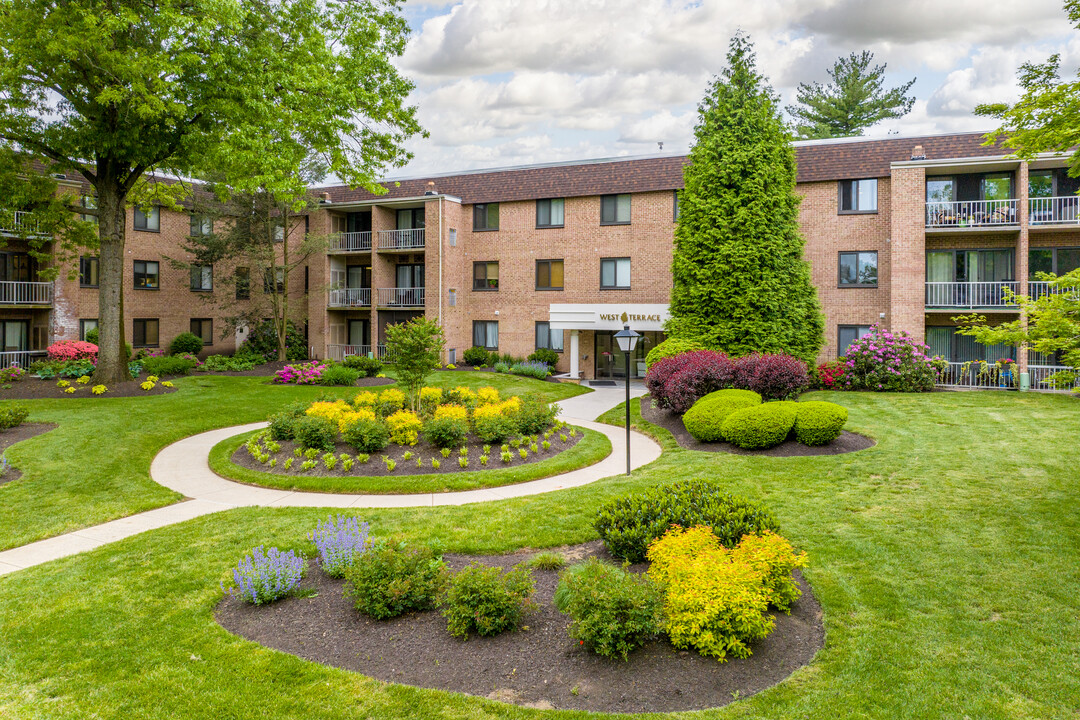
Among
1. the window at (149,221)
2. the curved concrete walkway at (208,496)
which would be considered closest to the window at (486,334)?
the window at (149,221)

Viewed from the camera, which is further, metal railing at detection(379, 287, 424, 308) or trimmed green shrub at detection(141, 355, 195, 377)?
metal railing at detection(379, 287, 424, 308)

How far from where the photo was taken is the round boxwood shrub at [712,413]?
1369 centimetres

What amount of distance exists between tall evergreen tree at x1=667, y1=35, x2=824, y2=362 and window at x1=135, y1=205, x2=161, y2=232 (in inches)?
981

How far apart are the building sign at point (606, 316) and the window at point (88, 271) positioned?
67.8 feet

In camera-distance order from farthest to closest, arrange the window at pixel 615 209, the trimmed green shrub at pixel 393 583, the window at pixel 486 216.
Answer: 1. the window at pixel 486 216
2. the window at pixel 615 209
3. the trimmed green shrub at pixel 393 583

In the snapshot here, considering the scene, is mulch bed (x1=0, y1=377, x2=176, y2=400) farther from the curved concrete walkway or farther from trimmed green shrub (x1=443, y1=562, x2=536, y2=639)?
trimmed green shrub (x1=443, y1=562, x2=536, y2=639)

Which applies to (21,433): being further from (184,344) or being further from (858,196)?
(858,196)

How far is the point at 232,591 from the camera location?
6.39m

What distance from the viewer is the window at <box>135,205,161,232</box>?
31.1 m

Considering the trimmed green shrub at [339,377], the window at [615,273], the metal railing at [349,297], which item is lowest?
the trimmed green shrub at [339,377]

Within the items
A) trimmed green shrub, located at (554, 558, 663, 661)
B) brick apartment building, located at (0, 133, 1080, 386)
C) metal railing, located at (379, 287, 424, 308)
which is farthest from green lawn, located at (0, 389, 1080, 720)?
metal railing, located at (379, 287, 424, 308)

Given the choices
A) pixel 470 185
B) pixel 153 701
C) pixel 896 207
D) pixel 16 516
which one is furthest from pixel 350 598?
pixel 470 185

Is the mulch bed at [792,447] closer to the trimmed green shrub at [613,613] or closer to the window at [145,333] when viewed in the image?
the trimmed green shrub at [613,613]

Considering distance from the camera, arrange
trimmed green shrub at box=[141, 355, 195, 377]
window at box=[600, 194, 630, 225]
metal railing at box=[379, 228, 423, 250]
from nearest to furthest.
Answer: trimmed green shrub at box=[141, 355, 195, 377] < window at box=[600, 194, 630, 225] < metal railing at box=[379, 228, 423, 250]
